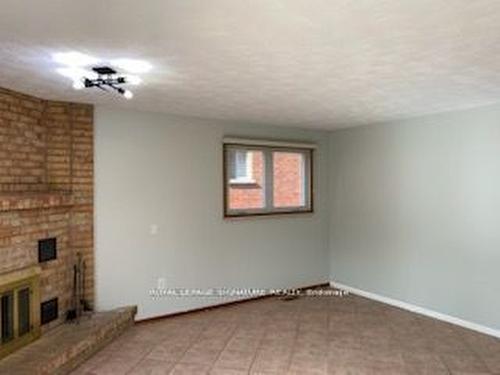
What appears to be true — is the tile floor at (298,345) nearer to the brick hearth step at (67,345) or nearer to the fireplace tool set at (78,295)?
the brick hearth step at (67,345)

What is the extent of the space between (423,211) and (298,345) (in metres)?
2.08

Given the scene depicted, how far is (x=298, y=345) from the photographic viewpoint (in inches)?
146

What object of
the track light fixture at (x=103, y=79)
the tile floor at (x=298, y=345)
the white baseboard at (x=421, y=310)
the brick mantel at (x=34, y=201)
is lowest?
the tile floor at (x=298, y=345)

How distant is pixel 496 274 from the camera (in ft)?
12.5

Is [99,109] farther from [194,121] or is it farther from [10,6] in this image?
[10,6]

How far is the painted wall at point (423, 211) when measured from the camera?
12.8ft

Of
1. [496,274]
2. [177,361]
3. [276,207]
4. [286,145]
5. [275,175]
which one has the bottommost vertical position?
[177,361]

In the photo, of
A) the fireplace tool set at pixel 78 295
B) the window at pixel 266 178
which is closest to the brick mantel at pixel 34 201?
the fireplace tool set at pixel 78 295

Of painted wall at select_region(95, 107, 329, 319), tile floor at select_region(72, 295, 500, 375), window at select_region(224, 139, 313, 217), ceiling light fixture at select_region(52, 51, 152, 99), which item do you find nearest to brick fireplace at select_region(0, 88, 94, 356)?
painted wall at select_region(95, 107, 329, 319)

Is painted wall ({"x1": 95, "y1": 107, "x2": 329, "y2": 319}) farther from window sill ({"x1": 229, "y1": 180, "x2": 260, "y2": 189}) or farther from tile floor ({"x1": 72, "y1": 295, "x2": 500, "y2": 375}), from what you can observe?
tile floor ({"x1": 72, "y1": 295, "x2": 500, "y2": 375})

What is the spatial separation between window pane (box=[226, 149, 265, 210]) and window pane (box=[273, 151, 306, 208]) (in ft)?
0.76

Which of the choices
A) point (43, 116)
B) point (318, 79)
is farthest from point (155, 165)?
point (318, 79)

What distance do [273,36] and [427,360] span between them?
2.94 meters

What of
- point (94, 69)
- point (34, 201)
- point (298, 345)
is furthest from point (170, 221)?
point (94, 69)
